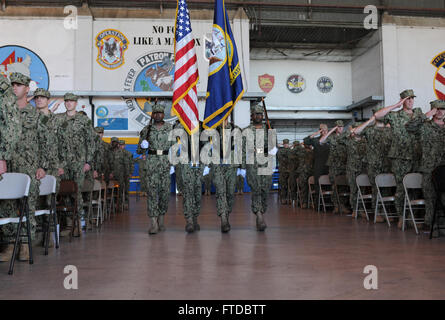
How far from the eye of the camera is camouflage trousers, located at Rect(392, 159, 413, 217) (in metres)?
5.74

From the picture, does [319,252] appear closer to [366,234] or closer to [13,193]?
[366,234]

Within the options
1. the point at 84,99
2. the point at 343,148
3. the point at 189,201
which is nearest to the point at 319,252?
the point at 189,201

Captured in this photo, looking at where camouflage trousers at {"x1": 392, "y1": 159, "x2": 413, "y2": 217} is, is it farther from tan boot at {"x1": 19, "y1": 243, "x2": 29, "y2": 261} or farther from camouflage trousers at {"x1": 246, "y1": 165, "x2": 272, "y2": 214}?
tan boot at {"x1": 19, "y1": 243, "x2": 29, "y2": 261}

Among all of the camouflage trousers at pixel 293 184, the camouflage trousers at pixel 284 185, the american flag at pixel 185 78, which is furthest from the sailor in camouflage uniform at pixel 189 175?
the camouflage trousers at pixel 284 185

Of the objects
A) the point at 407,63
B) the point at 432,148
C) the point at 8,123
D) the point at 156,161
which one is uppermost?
the point at 407,63

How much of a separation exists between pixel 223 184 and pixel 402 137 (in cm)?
264

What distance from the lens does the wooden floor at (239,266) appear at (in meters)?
2.55

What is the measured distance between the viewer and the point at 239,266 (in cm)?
335

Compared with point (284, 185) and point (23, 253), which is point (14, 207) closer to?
point (23, 253)

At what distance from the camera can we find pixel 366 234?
5.24 metres

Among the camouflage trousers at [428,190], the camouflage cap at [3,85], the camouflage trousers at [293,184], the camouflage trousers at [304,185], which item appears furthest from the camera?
the camouflage trousers at [293,184]

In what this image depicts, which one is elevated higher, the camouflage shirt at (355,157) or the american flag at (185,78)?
the american flag at (185,78)

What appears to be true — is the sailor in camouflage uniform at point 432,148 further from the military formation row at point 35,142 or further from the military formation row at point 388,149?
the military formation row at point 35,142

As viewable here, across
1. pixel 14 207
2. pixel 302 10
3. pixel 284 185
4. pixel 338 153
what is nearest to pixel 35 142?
pixel 14 207
